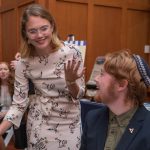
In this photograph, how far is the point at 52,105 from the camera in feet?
5.93

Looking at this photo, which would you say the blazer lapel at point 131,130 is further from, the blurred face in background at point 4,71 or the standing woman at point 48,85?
the blurred face in background at point 4,71

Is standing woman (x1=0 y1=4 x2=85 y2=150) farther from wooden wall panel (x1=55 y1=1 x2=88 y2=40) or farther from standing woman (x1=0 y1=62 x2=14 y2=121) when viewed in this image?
wooden wall panel (x1=55 y1=1 x2=88 y2=40)

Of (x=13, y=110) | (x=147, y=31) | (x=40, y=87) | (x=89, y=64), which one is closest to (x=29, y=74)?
(x=40, y=87)

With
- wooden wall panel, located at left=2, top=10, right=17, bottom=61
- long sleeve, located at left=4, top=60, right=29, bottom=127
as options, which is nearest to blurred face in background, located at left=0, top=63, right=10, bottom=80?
wooden wall panel, located at left=2, top=10, right=17, bottom=61

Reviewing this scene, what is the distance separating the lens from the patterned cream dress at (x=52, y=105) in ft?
5.93

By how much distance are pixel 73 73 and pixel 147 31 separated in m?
4.16

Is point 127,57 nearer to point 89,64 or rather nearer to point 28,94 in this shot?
point 28,94

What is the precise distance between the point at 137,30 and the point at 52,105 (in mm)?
3923

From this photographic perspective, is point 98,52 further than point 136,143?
Yes

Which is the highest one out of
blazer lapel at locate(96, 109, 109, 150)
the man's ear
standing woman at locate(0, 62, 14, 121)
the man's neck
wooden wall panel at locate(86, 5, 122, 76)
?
wooden wall panel at locate(86, 5, 122, 76)

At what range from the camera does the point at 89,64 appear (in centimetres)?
498

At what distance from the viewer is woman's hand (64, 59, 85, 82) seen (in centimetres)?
162

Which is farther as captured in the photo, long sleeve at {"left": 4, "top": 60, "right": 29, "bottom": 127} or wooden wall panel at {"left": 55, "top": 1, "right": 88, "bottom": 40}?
wooden wall panel at {"left": 55, "top": 1, "right": 88, "bottom": 40}

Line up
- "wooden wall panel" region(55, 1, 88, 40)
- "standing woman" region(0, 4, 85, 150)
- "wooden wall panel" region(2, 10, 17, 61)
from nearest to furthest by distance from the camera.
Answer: "standing woman" region(0, 4, 85, 150) < "wooden wall panel" region(55, 1, 88, 40) < "wooden wall panel" region(2, 10, 17, 61)
